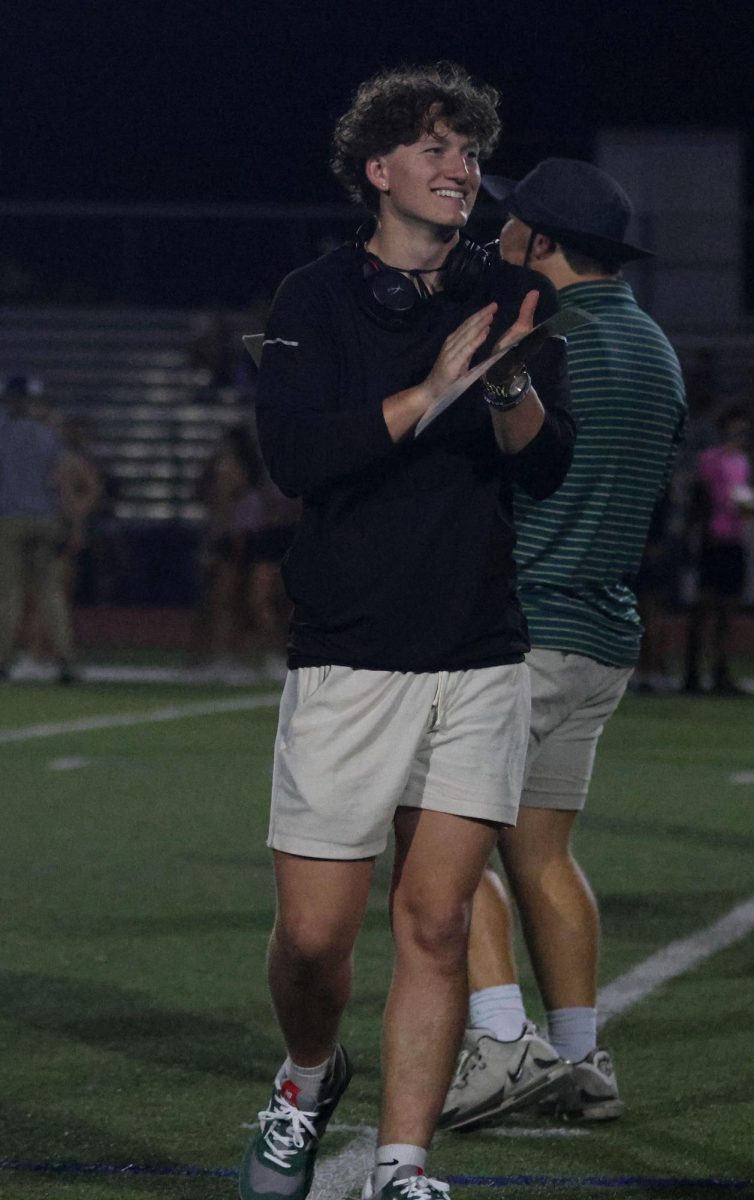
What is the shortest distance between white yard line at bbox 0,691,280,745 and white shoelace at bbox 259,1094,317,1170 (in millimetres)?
8635

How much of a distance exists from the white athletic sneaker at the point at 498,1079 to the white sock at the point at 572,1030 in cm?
7

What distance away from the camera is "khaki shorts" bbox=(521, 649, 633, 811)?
5.29 m

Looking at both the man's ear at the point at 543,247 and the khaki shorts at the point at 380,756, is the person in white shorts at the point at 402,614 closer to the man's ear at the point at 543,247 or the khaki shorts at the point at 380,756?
the khaki shorts at the point at 380,756

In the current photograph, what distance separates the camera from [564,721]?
539cm

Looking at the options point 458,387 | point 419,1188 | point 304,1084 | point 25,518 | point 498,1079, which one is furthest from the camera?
point 25,518

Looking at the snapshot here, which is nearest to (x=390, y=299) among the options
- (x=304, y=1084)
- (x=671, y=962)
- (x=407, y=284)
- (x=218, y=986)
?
(x=407, y=284)

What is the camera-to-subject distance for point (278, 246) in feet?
87.8

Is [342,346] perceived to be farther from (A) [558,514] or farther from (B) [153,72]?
(B) [153,72]

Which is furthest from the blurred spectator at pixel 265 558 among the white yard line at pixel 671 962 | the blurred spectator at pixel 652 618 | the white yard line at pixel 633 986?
the white yard line at pixel 671 962

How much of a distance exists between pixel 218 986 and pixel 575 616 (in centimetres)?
177

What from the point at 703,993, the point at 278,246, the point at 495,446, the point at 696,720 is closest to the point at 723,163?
the point at 278,246

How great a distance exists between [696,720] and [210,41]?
17846 millimetres

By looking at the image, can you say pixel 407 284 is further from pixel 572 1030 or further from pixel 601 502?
pixel 572 1030

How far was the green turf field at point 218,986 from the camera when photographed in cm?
477
